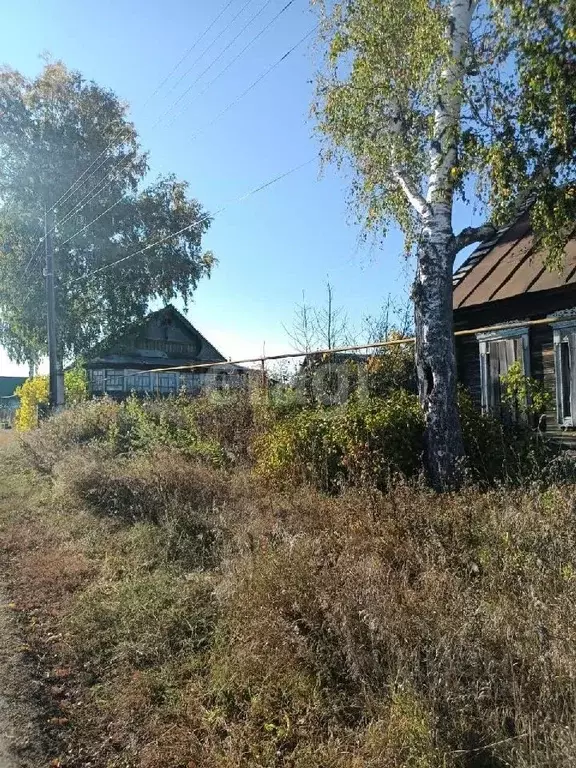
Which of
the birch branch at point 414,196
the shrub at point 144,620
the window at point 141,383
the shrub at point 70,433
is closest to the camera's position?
the shrub at point 144,620

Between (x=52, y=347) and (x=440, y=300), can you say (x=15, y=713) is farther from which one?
(x=52, y=347)

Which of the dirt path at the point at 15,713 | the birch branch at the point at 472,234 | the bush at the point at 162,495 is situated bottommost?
the dirt path at the point at 15,713

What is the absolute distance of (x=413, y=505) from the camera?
15.6 ft

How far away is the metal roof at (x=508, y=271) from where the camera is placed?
29.3 feet

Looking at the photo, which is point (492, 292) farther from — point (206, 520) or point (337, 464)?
point (206, 520)

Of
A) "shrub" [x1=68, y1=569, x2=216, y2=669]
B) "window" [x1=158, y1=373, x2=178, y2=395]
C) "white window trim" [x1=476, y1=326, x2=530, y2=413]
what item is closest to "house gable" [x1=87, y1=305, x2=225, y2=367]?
"window" [x1=158, y1=373, x2=178, y2=395]

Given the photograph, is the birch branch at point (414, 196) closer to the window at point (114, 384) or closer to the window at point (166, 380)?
the window at point (166, 380)

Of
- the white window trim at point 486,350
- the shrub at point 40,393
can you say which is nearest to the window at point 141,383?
the shrub at point 40,393

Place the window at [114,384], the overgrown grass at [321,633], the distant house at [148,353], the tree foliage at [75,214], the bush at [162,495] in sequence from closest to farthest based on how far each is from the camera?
the overgrown grass at [321,633] < the bush at [162,495] < the window at [114,384] < the distant house at [148,353] < the tree foliage at [75,214]

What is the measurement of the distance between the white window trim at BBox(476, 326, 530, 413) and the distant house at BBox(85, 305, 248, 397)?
487 inches

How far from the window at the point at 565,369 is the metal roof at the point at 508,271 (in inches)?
28.2

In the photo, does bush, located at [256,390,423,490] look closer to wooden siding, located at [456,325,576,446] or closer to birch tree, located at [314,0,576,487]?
birch tree, located at [314,0,576,487]

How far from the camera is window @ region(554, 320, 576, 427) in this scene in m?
8.73

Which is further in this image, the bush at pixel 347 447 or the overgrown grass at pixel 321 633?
the bush at pixel 347 447
